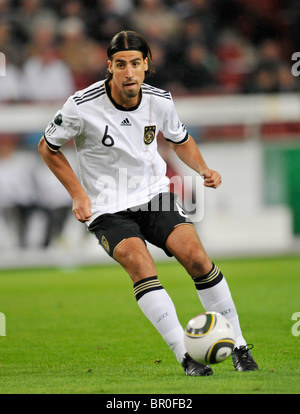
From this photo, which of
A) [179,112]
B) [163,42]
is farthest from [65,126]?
[163,42]

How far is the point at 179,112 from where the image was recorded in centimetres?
1496

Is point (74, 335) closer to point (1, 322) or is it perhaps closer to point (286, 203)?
point (1, 322)

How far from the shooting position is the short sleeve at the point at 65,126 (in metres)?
5.43

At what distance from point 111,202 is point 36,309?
4.16 meters

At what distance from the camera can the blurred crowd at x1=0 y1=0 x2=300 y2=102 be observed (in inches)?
604

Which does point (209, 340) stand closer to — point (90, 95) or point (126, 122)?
point (126, 122)

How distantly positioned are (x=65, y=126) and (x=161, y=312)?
4.61 feet

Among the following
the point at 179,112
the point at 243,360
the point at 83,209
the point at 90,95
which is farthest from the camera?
the point at 179,112

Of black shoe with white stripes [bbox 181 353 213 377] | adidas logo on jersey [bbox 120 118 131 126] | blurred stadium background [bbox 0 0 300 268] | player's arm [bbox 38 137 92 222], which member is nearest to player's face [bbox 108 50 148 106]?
adidas logo on jersey [bbox 120 118 131 126]

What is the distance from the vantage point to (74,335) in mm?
7484

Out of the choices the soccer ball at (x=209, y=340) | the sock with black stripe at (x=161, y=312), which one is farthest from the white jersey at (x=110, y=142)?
the soccer ball at (x=209, y=340)

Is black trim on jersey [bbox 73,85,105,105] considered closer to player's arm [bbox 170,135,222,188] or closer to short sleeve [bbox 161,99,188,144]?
short sleeve [bbox 161,99,188,144]
